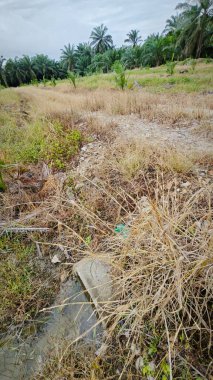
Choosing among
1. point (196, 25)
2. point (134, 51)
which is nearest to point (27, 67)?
point (134, 51)

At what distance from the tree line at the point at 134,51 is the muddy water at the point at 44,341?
1541 centimetres

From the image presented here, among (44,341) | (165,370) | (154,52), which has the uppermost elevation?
(154,52)

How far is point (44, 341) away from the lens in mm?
1385

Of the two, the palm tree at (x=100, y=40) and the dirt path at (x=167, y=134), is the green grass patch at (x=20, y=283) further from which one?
the palm tree at (x=100, y=40)

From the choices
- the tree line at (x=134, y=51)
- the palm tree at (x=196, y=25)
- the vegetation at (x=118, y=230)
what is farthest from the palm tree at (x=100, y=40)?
the vegetation at (x=118, y=230)

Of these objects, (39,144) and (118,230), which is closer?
(118,230)

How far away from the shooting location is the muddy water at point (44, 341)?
1264mm

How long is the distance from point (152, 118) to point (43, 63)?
38.6m

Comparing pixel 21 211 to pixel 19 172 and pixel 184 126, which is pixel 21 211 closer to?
pixel 19 172

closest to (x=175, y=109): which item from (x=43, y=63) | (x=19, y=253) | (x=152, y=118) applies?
(x=152, y=118)

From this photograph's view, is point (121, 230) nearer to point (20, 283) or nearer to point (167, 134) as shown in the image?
point (20, 283)

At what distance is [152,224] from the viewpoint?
4.16 ft

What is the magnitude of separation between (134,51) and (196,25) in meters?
8.77

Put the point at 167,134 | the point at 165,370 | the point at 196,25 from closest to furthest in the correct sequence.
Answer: the point at 165,370
the point at 167,134
the point at 196,25
